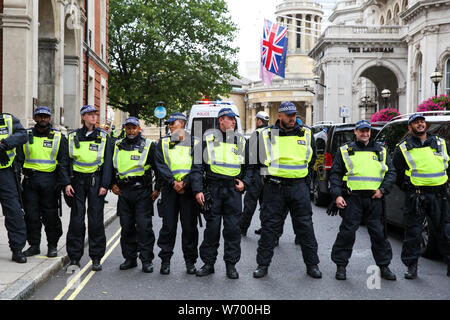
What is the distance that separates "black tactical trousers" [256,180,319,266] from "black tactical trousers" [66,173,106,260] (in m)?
2.08

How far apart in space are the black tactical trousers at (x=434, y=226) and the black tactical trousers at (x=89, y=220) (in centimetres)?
382

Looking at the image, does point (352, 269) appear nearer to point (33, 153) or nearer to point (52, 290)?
point (52, 290)

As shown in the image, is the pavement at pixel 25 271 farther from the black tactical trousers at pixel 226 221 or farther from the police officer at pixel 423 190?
the police officer at pixel 423 190

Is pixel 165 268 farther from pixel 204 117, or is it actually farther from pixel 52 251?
pixel 204 117

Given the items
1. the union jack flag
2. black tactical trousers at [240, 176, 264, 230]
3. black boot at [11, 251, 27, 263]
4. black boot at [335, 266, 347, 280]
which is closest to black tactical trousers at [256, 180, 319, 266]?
black boot at [335, 266, 347, 280]

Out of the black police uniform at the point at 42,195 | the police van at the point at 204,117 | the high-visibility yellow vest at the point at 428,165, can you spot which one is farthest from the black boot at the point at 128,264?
the police van at the point at 204,117

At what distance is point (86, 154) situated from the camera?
7.11 metres

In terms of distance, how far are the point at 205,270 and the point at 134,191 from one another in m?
1.33

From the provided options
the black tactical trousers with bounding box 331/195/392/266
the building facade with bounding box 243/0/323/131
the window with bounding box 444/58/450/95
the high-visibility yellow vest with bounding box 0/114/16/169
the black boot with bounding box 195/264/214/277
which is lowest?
the black boot with bounding box 195/264/214/277

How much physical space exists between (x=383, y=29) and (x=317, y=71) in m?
7.55

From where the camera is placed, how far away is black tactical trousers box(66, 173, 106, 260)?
23.3ft

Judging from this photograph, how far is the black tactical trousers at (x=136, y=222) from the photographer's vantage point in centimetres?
697

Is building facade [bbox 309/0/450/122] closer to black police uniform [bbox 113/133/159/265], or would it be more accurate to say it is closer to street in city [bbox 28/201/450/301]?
street in city [bbox 28/201/450/301]

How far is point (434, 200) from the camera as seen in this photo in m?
6.73
